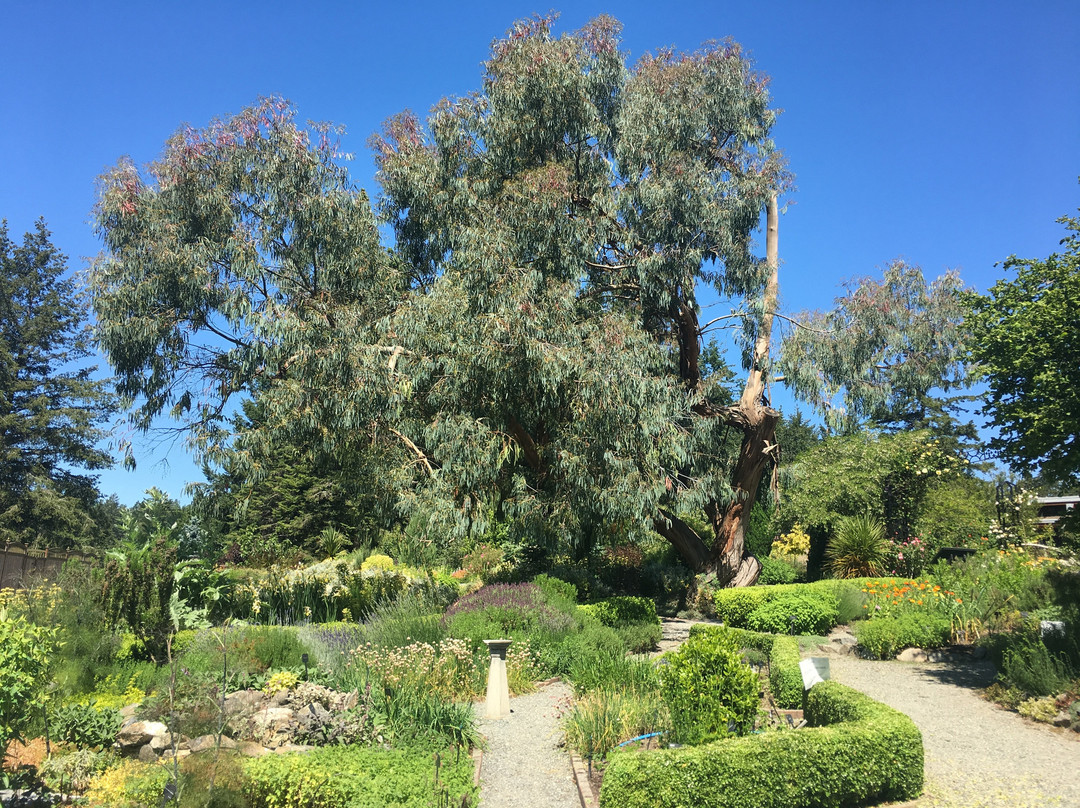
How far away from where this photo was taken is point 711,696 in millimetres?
5605

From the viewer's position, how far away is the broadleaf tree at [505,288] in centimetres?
1287

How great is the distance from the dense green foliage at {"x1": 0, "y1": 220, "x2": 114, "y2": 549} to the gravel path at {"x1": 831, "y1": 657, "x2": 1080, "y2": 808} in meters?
31.3

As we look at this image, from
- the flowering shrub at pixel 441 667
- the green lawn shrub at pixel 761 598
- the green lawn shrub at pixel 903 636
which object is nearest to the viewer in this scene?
the flowering shrub at pixel 441 667

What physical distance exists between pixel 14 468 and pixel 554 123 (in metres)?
28.7

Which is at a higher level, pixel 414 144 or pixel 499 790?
pixel 414 144

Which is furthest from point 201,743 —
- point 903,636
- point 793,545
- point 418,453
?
point 793,545

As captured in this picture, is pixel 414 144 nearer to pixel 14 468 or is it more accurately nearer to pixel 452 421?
pixel 452 421

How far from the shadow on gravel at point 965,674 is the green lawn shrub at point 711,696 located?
14.4 ft

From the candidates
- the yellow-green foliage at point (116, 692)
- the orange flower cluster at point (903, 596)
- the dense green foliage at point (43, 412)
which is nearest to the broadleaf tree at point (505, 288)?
the orange flower cluster at point (903, 596)

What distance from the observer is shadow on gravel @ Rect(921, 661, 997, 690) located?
861cm

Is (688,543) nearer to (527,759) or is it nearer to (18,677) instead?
(527,759)

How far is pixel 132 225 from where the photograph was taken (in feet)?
50.2

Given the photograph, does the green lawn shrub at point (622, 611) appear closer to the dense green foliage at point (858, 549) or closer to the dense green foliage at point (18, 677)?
the dense green foliage at point (858, 549)

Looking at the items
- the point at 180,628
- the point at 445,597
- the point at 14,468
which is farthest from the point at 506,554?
the point at 14,468
